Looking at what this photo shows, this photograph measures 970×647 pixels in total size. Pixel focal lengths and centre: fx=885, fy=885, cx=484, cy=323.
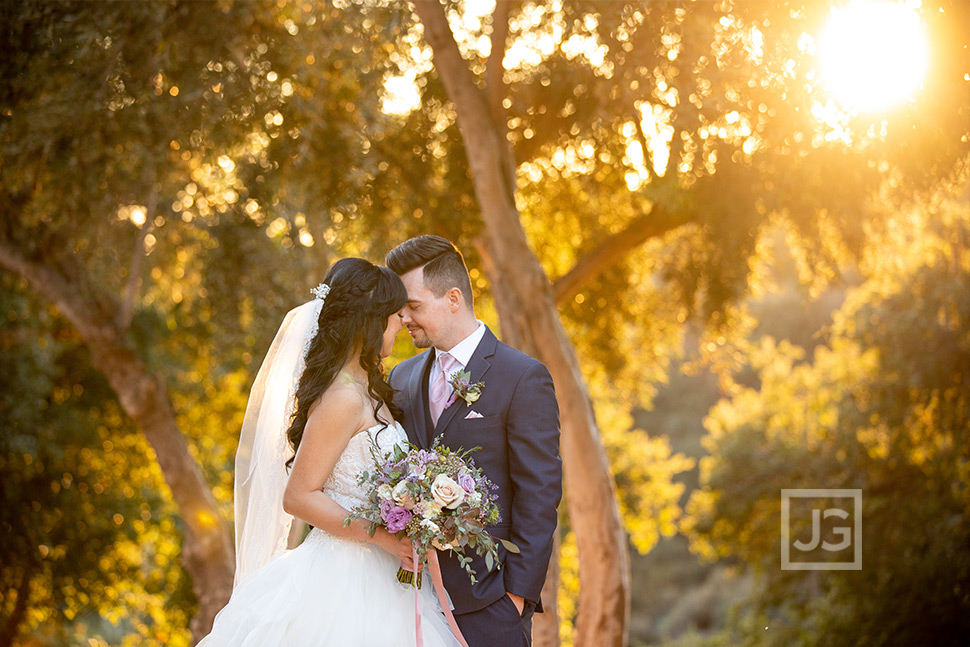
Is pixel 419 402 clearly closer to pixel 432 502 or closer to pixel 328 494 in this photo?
pixel 328 494

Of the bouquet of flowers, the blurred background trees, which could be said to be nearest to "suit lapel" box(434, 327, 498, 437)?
the bouquet of flowers

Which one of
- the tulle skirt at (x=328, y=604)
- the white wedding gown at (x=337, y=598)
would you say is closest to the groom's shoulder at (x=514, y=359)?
the white wedding gown at (x=337, y=598)

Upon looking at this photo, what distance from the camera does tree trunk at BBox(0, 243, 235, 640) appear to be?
8828 millimetres

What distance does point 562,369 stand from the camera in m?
7.23

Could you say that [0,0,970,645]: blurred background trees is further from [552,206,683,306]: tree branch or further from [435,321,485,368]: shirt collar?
[435,321,485,368]: shirt collar

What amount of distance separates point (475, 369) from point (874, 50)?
11.3ft

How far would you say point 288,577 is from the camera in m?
3.34

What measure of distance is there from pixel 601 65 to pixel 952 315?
621 centimetres

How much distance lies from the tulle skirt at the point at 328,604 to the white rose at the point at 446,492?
24.6 inches

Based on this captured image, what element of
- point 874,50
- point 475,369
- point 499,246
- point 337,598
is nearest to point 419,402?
point 475,369

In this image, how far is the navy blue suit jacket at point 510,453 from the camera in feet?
10.9

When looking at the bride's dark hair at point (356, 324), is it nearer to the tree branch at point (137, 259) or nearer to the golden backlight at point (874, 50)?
the golden backlight at point (874, 50)

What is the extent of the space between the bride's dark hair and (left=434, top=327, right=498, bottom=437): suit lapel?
227 millimetres

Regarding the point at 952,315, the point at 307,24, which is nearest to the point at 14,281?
the point at 307,24
